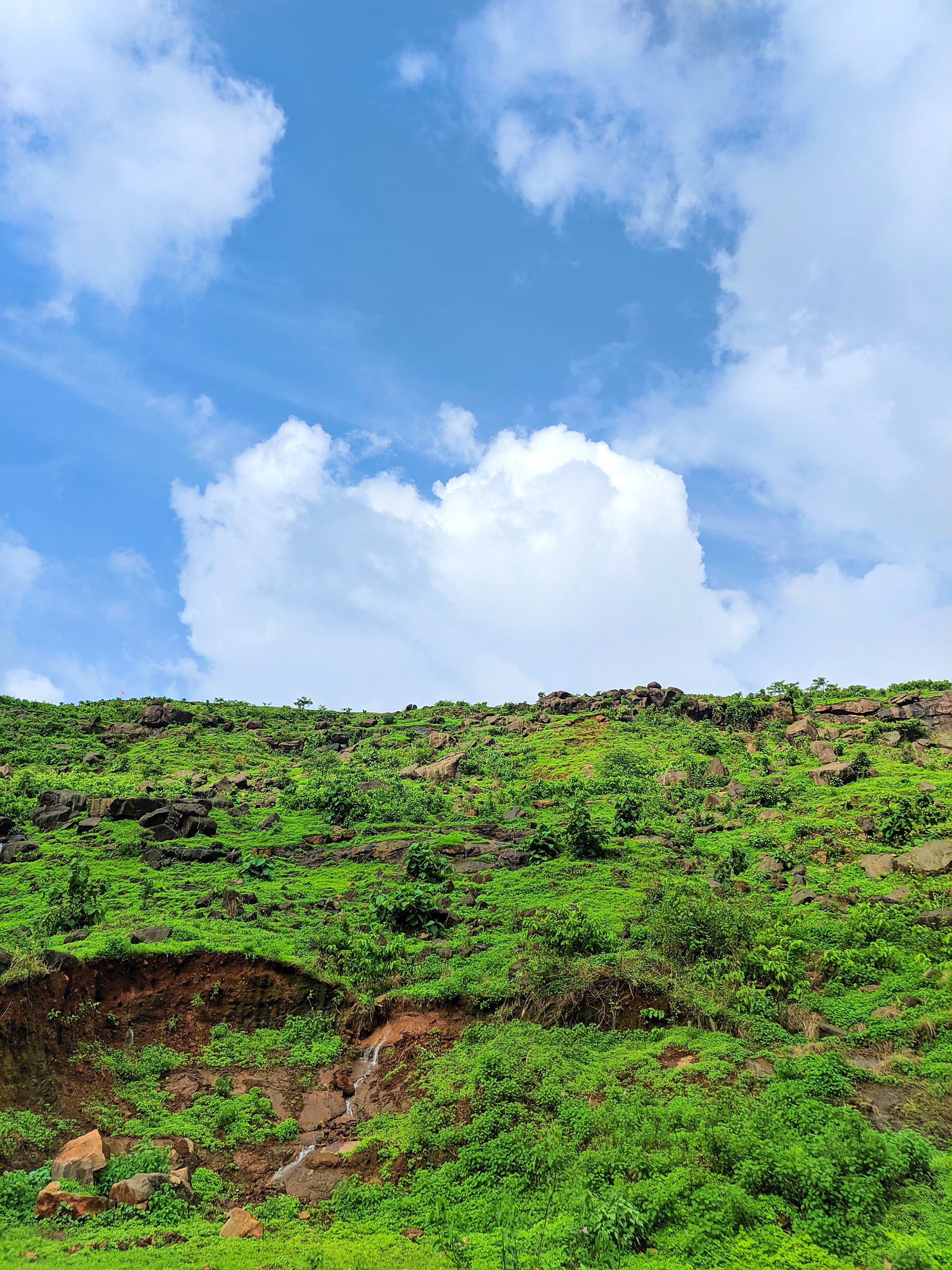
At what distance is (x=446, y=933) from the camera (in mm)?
25438

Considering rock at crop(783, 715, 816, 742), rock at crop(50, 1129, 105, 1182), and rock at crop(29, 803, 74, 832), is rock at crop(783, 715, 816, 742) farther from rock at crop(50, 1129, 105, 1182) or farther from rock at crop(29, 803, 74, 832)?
rock at crop(50, 1129, 105, 1182)

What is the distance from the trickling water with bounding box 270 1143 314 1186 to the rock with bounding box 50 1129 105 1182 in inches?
142

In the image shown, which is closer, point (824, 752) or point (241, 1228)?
point (241, 1228)

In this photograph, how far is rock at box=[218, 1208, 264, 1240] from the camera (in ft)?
43.3

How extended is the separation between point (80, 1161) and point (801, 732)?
1862 inches

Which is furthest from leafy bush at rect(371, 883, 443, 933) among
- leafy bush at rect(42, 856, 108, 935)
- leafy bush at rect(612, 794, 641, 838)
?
leafy bush at rect(612, 794, 641, 838)

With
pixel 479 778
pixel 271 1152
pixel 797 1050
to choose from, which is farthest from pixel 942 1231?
pixel 479 778

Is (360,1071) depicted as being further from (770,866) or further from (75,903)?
(770,866)

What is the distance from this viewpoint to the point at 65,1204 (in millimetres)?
13516

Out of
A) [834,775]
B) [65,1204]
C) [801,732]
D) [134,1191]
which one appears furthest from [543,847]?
[801,732]

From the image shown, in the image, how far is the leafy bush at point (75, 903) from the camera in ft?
76.4

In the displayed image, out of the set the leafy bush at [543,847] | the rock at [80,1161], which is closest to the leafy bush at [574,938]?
the leafy bush at [543,847]

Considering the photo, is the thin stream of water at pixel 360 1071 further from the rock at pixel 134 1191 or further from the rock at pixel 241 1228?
the rock at pixel 134 1191

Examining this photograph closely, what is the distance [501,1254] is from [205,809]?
28318 millimetres
